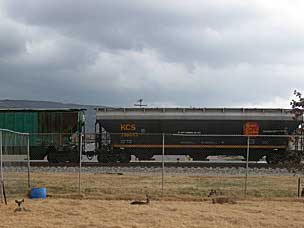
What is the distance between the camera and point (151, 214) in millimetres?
11484

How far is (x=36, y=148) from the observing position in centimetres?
2875

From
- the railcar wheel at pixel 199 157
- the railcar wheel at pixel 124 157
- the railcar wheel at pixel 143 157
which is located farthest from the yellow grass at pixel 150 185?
the railcar wheel at pixel 199 157

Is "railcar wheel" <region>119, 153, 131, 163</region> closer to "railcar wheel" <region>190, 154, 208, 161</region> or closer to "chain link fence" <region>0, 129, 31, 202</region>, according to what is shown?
"railcar wheel" <region>190, 154, 208, 161</region>

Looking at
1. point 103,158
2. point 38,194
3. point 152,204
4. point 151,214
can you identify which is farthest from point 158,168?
point 151,214

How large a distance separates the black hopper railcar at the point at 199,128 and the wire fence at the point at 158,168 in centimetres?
6

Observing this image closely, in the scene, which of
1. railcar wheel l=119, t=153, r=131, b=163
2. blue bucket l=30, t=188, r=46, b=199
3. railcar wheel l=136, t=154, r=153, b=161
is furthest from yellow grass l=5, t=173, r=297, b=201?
railcar wheel l=136, t=154, r=153, b=161

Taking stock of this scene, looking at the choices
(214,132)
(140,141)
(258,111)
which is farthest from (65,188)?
(258,111)

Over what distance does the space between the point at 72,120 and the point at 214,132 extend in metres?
9.08

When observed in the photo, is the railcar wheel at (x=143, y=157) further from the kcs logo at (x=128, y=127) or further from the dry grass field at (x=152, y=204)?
the dry grass field at (x=152, y=204)

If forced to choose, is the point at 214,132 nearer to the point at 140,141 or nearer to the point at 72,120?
the point at 140,141

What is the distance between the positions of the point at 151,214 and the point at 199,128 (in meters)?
17.8

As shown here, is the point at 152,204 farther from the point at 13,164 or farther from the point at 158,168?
the point at 158,168

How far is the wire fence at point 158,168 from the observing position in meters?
16.5

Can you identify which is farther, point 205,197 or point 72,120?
point 72,120
